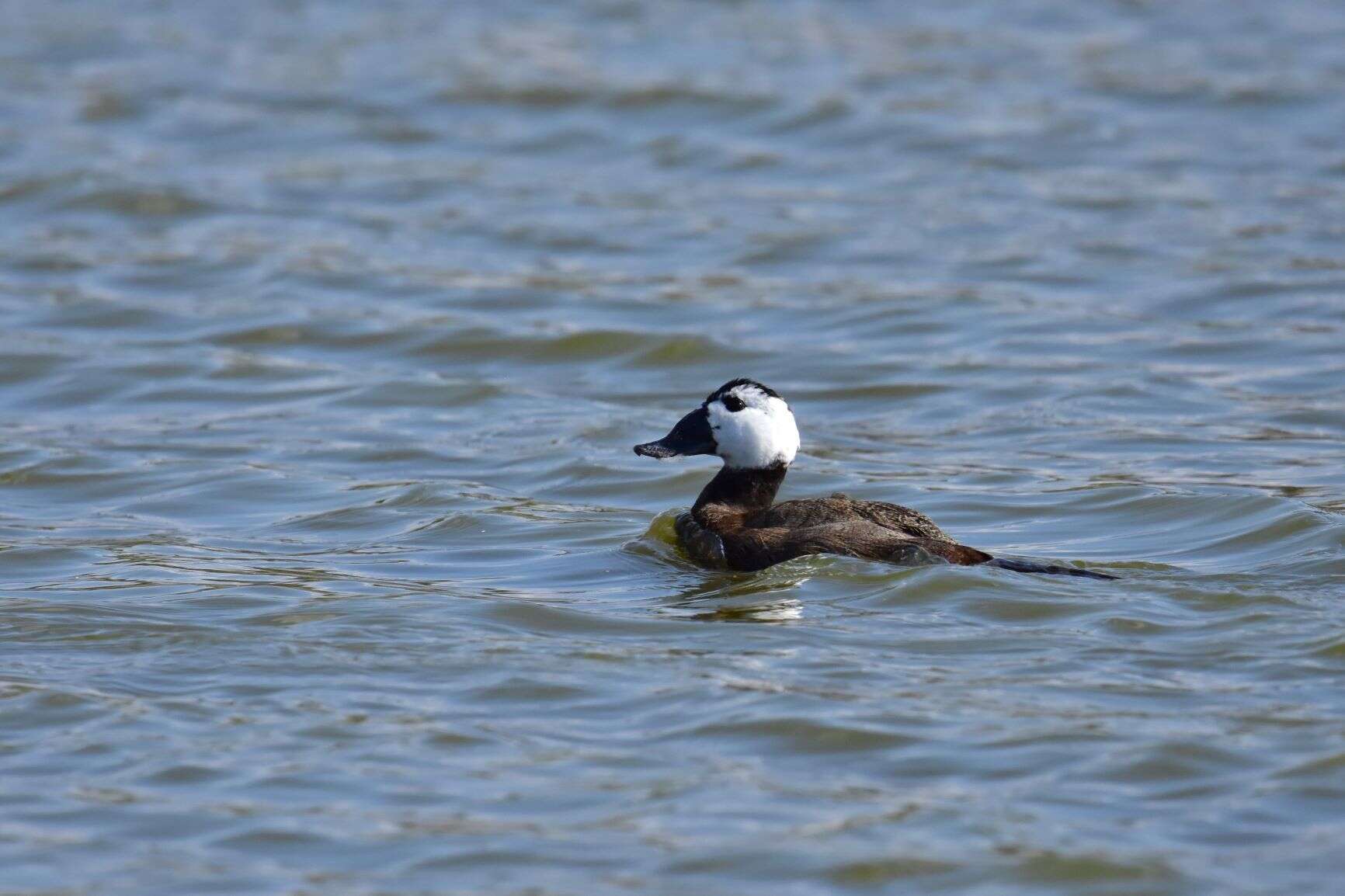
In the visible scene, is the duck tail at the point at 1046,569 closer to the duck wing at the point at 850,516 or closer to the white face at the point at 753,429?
the duck wing at the point at 850,516

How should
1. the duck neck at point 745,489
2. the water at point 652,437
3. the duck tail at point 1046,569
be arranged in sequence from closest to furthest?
the water at point 652,437 → the duck tail at point 1046,569 → the duck neck at point 745,489

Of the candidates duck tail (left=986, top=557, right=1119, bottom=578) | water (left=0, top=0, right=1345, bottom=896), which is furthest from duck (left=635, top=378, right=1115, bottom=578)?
water (left=0, top=0, right=1345, bottom=896)

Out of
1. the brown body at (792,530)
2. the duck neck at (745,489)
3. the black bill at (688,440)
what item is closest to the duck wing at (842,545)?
the brown body at (792,530)

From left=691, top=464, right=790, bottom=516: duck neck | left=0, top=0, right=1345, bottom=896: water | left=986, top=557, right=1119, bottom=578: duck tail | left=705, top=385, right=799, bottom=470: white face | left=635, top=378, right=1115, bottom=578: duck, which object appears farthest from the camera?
left=691, top=464, right=790, bottom=516: duck neck

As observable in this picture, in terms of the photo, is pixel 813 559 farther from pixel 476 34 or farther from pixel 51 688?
pixel 476 34

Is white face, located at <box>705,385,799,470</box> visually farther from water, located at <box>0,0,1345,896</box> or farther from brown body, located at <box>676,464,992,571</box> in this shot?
water, located at <box>0,0,1345,896</box>

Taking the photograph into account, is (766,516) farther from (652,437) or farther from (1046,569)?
(652,437)

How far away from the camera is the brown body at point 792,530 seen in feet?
29.0

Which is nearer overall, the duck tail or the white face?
the duck tail

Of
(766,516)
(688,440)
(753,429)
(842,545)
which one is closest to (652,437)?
(688,440)

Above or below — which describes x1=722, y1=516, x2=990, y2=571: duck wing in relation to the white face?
below

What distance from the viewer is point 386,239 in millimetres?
17781

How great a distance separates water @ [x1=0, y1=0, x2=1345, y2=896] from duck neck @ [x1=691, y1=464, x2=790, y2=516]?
36 centimetres

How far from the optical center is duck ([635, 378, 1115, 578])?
884 centimetres
